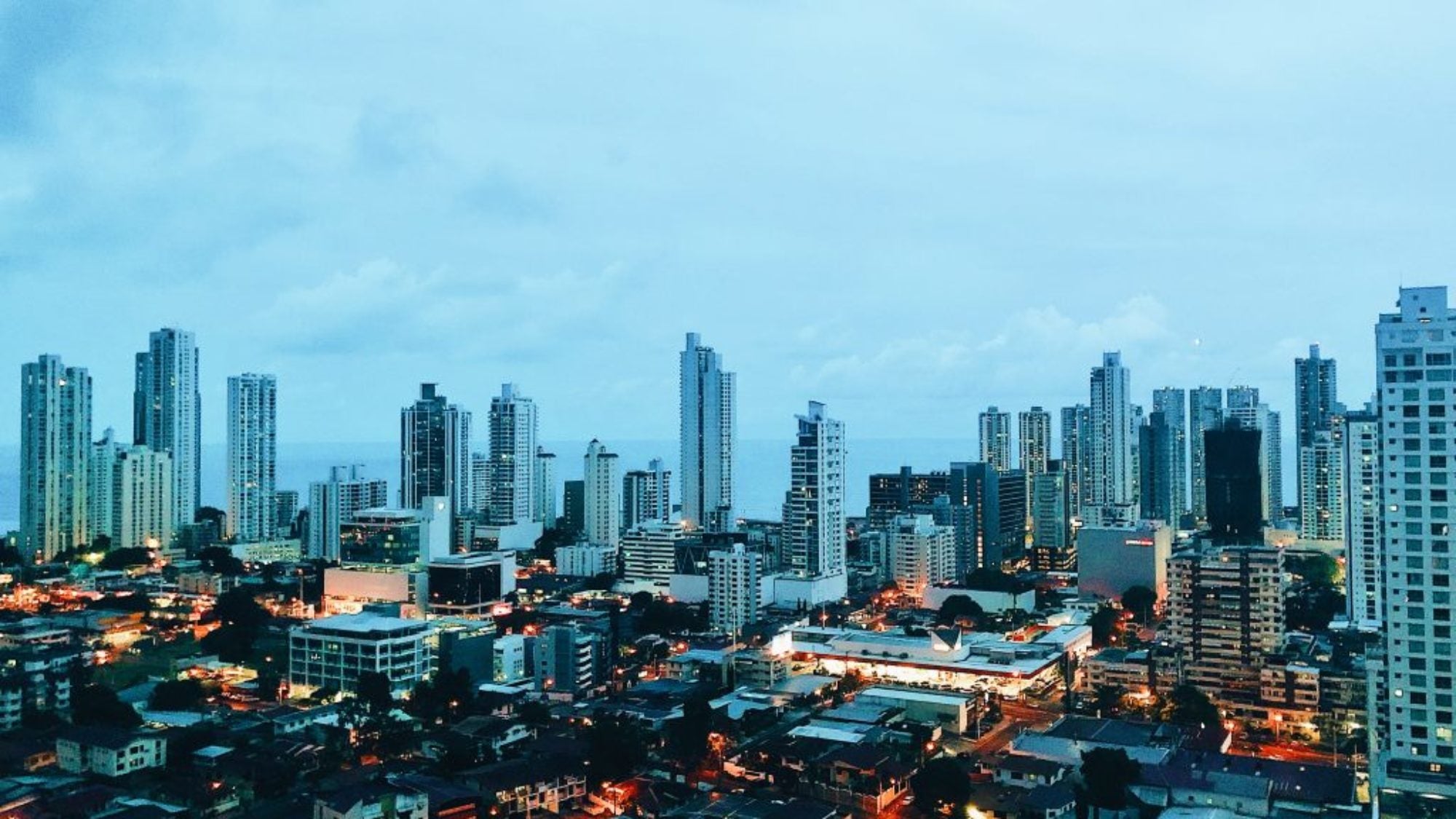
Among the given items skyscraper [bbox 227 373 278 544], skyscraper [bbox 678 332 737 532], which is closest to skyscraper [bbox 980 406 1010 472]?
skyscraper [bbox 678 332 737 532]

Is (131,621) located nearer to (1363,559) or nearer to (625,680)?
(625,680)

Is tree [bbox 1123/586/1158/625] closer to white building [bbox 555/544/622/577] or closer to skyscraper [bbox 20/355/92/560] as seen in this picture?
white building [bbox 555/544/622/577]

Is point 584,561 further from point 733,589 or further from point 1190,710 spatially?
point 1190,710

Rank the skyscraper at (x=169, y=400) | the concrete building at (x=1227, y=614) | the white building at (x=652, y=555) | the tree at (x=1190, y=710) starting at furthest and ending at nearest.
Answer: the skyscraper at (x=169, y=400) < the white building at (x=652, y=555) < the concrete building at (x=1227, y=614) < the tree at (x=1190, y=710)

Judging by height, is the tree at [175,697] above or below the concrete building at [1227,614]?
below

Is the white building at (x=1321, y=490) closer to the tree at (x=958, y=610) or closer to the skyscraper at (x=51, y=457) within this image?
the tree at (x=958, y=610)

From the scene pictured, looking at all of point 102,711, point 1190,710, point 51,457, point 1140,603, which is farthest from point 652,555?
point 51,457

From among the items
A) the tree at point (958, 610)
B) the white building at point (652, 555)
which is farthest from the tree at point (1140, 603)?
the white building at point (652, 555)
